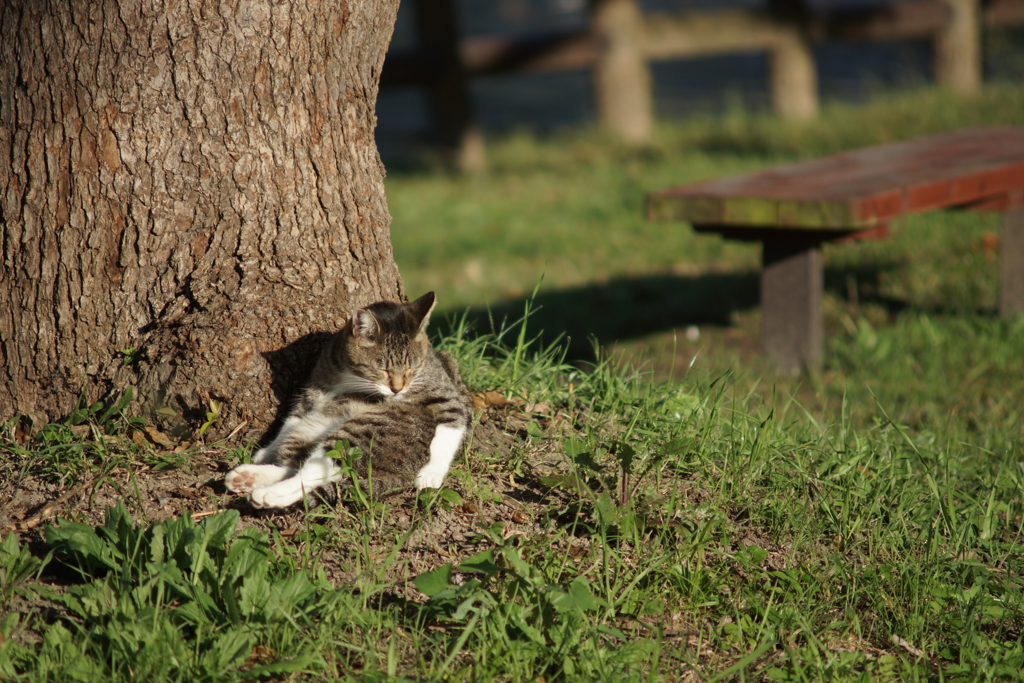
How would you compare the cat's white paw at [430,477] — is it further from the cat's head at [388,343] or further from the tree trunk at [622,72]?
the tree trunk at [622,72]

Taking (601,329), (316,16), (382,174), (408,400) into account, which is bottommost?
(601,329)

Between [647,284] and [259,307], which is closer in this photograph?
[259,307]

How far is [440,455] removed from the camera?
266 centimetres

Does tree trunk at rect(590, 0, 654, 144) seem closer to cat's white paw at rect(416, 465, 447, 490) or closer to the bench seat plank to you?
the bench seat plank

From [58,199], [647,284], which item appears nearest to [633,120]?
[647,284]

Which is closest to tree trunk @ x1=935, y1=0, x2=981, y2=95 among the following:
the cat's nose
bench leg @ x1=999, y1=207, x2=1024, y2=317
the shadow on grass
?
the shadow on grass

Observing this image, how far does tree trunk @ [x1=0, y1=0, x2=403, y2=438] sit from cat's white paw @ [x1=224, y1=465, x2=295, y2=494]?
35 centimetres

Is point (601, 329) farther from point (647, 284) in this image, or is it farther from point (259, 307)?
point (259, 307)

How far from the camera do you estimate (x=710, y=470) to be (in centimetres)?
279

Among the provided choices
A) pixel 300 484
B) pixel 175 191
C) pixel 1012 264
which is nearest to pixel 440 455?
pixel 300 484

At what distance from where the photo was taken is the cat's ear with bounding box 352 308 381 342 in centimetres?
275

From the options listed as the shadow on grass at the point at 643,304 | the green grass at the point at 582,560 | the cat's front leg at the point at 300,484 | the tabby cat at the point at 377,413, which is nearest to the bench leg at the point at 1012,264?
the shadow on grass at the point at 643,304

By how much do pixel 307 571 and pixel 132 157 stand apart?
1.41 metres

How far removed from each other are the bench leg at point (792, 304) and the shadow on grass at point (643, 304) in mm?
807
